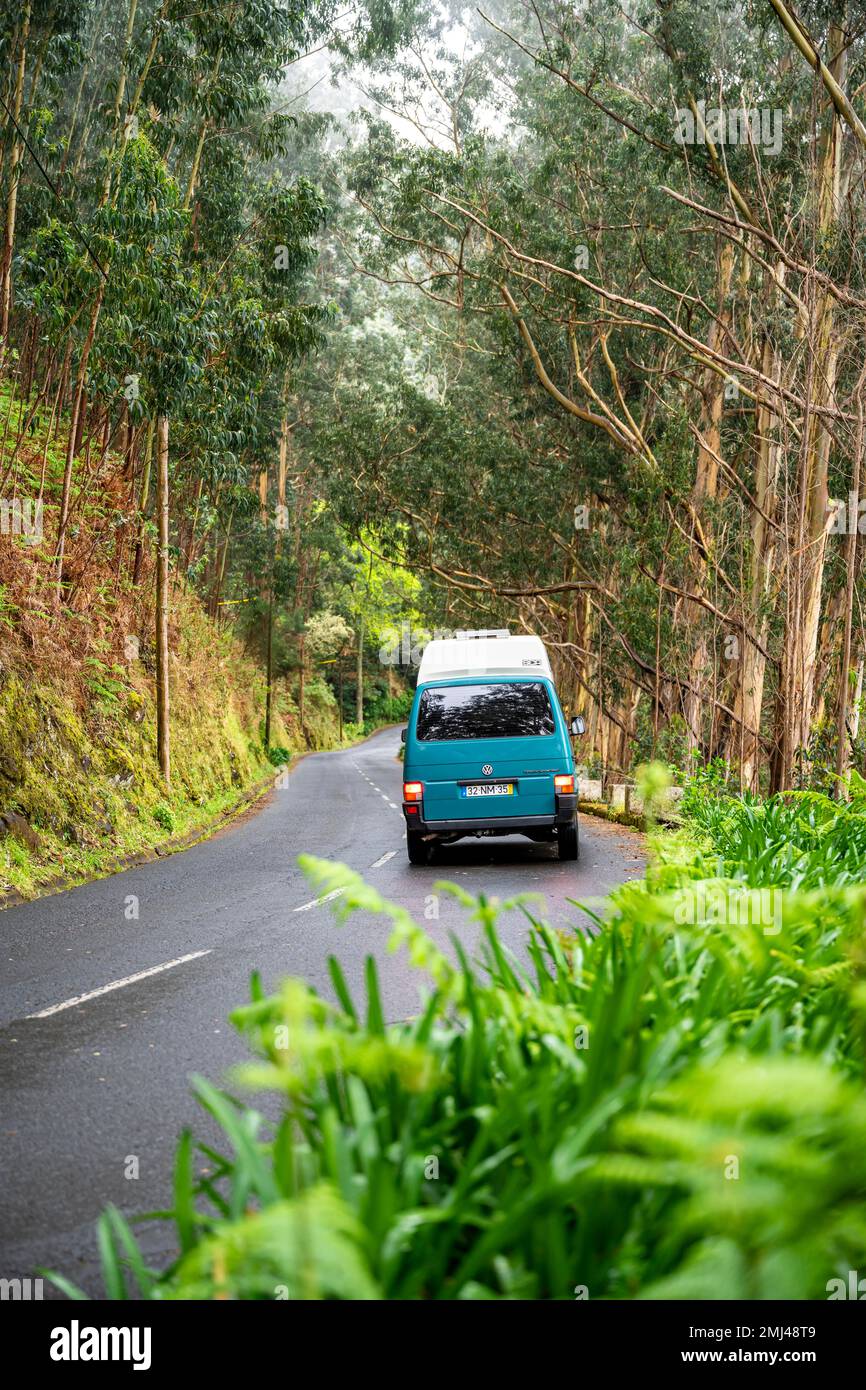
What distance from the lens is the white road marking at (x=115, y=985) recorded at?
6957 millimetres

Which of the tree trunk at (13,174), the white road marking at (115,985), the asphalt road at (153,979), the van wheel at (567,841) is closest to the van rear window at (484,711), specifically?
the van wheel at (567,841)

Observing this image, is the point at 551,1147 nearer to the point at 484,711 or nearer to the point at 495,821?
the point at 495,821

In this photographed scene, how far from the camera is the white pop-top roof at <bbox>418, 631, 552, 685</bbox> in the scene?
47.7 feet

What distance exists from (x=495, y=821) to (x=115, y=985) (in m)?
6.50

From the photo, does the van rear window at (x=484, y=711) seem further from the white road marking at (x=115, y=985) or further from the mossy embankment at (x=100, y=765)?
the white road marking at (x=115, y=985)

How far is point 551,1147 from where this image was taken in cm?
264

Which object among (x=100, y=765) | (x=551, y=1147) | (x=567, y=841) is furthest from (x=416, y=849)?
(x=551, y=1147)

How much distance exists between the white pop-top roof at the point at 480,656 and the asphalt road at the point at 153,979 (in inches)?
90.1

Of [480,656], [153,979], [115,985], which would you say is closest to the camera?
[115,985]

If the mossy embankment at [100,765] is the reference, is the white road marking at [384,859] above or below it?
below

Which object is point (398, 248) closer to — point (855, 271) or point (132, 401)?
point (132, 401)

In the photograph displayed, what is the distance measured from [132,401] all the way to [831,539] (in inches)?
450
